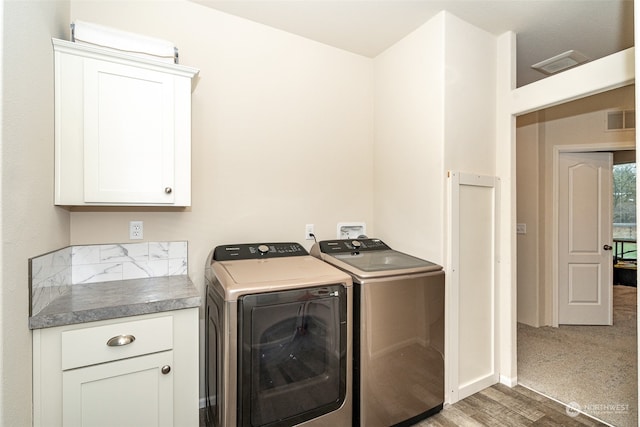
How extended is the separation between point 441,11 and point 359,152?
1.18 m

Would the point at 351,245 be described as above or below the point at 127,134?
below

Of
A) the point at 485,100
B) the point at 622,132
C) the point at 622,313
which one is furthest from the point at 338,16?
the point at 622,313

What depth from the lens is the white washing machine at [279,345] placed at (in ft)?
4.79

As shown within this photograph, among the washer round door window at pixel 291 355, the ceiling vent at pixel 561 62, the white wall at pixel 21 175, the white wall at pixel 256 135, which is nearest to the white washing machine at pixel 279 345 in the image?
the washer round door window at pixel 291 355

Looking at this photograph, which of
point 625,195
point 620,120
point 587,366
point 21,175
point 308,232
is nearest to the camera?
point 21,175

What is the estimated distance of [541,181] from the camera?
376cm

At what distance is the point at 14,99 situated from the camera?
1.13 m

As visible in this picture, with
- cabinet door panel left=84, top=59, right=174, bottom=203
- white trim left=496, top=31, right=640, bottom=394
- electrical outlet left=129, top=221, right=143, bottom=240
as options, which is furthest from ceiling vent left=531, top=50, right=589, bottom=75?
electrical outlet left=129, top=221, right=143, bottom=240

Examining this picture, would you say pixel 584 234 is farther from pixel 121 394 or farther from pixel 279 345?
pixel 121 394

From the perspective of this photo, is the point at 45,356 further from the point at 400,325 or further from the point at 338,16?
the point at 338,16

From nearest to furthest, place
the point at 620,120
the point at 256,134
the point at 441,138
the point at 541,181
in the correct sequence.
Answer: the point at 441,138 → the point at 256,134 → the point at 620,120 → the point at 541,181

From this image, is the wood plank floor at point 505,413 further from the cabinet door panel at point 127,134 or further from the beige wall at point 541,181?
the beige wall at point 541,181

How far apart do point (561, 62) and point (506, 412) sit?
2.87 metres

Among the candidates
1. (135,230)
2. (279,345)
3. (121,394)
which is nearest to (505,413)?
(279,345)
